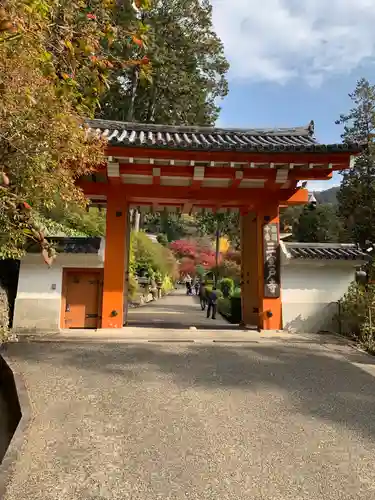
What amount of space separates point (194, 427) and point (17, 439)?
148cm

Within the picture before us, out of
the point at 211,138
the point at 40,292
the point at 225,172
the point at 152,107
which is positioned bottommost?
the point at 40,292

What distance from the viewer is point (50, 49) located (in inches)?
176

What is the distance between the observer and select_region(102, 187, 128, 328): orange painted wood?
26.2ft

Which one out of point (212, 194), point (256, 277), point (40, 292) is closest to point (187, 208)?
point (212, 194)

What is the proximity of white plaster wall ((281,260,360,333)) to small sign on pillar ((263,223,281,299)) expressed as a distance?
0.20 metres

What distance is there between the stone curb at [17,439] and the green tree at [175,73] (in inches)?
728

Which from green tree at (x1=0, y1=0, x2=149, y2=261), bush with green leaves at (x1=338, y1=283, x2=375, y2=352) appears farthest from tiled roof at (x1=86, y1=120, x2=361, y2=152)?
bush with green leaves at (x1=338, y1=283, x2=375, y2=352)

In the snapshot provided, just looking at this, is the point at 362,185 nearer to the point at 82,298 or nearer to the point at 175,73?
the point at 175,73

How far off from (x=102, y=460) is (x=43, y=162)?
316 cm

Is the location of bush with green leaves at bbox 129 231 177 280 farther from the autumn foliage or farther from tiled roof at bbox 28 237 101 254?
tiled roof at bbox 28 237 101 254

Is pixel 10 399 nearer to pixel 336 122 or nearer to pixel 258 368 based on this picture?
pixel 258 368

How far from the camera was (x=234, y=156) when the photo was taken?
24.8ft

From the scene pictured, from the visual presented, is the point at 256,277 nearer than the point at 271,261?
No

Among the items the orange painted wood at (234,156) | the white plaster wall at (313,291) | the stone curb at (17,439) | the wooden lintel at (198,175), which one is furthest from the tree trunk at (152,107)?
the stone curb at (17,439)
